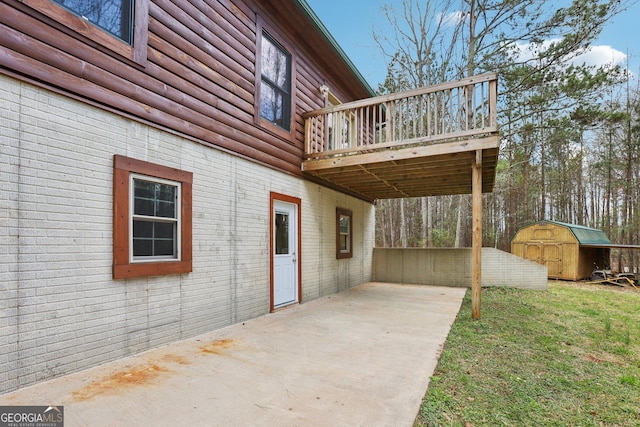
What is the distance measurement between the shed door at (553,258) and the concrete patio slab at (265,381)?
901 centimetres

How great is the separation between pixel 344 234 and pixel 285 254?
2.92 m

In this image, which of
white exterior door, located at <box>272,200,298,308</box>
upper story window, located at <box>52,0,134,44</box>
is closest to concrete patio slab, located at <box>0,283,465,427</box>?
white exterior door, located at <box>272,200,298,308</box>

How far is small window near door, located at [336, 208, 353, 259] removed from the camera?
7.94m

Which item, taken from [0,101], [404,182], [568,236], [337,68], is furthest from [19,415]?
[568,236]

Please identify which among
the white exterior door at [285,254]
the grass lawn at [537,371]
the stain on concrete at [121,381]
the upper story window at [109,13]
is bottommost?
the grass lawn at [537,371]

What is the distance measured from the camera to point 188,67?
3992 mm

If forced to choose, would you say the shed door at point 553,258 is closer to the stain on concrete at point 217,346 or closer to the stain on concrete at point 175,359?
the stain on concrete at point 217,346

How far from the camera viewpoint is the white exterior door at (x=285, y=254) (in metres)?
5.69

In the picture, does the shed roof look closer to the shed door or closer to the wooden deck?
the shed door

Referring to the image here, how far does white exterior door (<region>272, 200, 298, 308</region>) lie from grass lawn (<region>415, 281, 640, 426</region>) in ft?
9.53

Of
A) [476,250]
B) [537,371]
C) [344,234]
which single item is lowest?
[537,371]

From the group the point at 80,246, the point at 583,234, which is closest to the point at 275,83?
the point at 80,246

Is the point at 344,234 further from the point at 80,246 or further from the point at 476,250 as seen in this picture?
the point at 80,246

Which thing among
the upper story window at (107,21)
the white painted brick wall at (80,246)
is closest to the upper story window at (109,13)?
the upper story window at (107,21)
